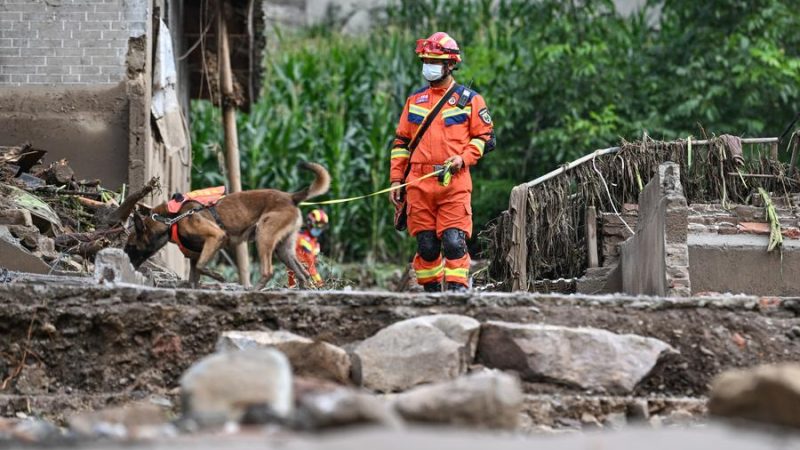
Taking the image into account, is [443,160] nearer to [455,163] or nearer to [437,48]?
[455,163]

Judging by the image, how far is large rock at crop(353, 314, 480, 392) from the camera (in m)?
8.36

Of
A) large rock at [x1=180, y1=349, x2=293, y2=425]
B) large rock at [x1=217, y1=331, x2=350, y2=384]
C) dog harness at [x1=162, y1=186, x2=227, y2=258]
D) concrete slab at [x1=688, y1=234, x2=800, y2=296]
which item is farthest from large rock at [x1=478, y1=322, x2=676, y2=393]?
dog harness at [x1=162, y1=186, x2=227, y2=258]

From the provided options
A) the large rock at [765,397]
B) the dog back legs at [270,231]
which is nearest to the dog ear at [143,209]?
the dog back legs at [270,231]

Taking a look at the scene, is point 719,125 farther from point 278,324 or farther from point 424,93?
point 278,324

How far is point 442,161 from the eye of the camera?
11.4 metres

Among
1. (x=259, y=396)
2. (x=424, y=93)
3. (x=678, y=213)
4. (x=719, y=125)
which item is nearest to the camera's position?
(x=259, y=396)

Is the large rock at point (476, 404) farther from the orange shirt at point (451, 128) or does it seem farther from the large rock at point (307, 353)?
the orange shirt at point (451, 128)

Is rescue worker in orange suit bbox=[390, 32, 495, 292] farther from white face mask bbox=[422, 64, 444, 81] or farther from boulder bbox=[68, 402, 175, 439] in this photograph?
boulder bbox=[68, 402, 175, 439]

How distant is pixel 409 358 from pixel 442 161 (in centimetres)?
333

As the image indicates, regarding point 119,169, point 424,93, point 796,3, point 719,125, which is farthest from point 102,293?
point 796,3

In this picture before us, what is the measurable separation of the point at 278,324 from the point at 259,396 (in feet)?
12.5

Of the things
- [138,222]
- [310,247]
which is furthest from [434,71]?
[310,247]

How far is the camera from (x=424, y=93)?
11.7 m

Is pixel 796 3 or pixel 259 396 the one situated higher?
pixel 796 3
